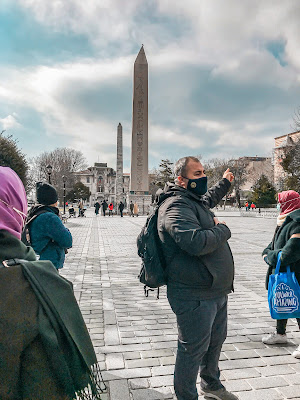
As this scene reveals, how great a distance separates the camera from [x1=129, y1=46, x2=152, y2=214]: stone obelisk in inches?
1195

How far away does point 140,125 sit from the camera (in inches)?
1231

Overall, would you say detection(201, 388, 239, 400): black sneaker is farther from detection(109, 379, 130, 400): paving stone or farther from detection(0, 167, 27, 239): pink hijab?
detection(0, 167, 27, 239): pink hijab

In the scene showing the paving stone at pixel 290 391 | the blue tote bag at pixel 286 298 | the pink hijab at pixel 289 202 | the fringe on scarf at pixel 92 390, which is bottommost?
the paving stone at pixel 290 391

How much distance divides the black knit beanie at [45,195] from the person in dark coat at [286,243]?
2.68 metres

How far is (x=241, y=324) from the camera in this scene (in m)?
4.69

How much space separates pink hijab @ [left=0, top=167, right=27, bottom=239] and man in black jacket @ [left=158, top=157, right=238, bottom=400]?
1.17 m

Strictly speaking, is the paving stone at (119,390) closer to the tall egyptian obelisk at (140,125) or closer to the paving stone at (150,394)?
the paving stone at (150,394)

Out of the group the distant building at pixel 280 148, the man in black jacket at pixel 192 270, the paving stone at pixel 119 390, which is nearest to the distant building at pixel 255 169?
the distant building at pixel 280 148

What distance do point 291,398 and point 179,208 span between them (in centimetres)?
200

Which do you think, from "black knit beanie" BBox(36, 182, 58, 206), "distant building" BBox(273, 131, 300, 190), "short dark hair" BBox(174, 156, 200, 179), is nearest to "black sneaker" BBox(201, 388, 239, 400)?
"short dark hair" BBox(174, 156, 200, 179)

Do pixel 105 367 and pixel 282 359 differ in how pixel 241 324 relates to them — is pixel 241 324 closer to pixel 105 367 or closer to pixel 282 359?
pixel 282 359

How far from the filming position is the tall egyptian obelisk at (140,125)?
1195 inches

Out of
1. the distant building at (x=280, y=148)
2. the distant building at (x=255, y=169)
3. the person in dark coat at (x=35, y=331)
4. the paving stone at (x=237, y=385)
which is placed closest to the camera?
the person in dark coat at (x=35, y=331)

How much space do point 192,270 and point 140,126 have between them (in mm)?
29848
